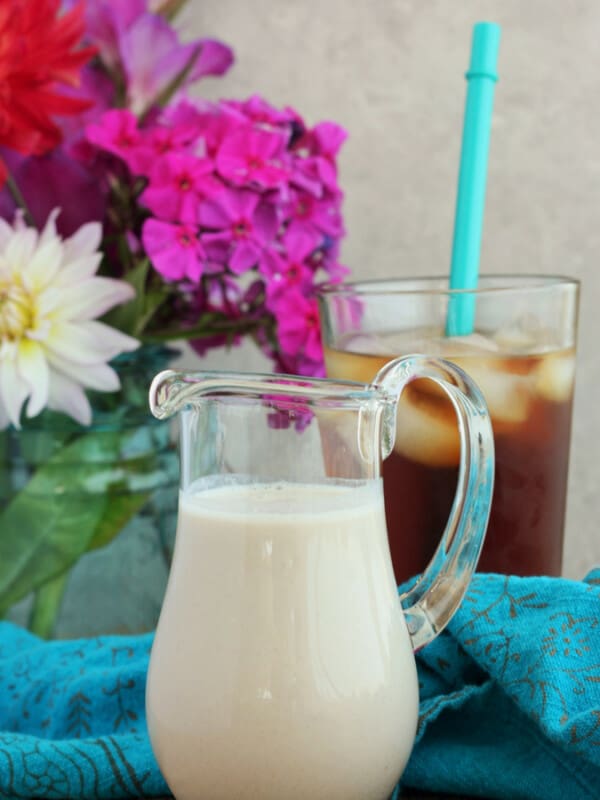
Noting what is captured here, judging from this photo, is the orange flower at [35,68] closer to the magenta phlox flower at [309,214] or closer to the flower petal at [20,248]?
the flower petal at [20,248]

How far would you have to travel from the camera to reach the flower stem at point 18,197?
93 cm

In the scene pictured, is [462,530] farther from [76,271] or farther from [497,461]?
[76,271]

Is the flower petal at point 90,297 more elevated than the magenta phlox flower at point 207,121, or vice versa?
the magenta phlox flower at point 207,121

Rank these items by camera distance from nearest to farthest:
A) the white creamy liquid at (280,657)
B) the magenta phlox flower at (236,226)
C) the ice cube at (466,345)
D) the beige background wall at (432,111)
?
the white creamy liquid at (280,657) → the ice cube at (466,345) → the magenta phlox flower at (236,226) → the beige background wall at (432,111)

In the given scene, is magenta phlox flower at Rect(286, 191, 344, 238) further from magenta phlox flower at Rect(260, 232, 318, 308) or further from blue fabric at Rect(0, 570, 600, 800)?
blue fabric at Rect(0, 570, 600, 800)

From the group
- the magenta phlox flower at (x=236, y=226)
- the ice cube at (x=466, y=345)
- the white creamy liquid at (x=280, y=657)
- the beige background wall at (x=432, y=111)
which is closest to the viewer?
the white creamy liquid at (x=280, y=657)

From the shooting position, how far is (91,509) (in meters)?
0.95

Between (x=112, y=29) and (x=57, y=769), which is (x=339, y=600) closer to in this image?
(x=57, y=769)

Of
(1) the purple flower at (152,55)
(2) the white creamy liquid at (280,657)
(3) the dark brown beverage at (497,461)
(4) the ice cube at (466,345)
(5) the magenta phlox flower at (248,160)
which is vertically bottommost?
(2) the white creamy liquid at (280,657)

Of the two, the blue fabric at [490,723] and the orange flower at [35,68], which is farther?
the orange flower at [35,68]

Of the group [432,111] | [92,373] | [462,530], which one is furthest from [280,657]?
[432,111]

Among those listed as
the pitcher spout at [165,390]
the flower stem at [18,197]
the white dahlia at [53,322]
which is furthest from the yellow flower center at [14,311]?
the pitcher spout at [165,390]

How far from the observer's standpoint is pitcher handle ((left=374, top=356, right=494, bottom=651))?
0.61 m

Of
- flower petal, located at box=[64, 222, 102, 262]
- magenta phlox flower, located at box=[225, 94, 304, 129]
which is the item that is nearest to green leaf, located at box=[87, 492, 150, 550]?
flower petal, located at box=[64, 222, 102, 262]
